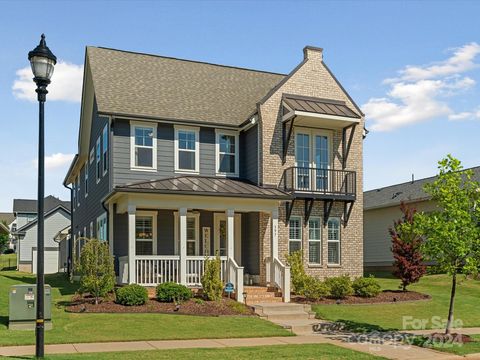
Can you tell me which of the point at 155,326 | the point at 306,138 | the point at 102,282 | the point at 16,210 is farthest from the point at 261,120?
the point at 16,210

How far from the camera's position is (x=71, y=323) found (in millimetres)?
14531

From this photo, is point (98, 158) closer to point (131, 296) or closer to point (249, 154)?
point (249, 154)

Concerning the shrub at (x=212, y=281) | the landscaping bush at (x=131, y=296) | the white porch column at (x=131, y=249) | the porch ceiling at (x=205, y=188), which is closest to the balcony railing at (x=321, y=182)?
the porch ceiling at (x=205, y=188)

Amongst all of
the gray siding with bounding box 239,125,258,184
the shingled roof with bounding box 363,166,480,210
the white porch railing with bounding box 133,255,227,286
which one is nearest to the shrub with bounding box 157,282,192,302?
the white porch railing with bounding box 133,255,227,286

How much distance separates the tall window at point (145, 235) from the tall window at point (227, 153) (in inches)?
140

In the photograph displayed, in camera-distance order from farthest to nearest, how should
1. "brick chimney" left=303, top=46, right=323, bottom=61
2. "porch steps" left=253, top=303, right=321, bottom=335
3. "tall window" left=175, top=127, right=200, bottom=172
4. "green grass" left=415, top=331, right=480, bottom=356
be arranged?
"brick chimney" left=303, top=46, right=323, bottom=61 → "tall window" left=175, top=127, right=200, bottom=172 → "porch steps" left=253, top=303, right=321, bottom=335 → "green grass" left=415, top=331, right=480, bottom=356

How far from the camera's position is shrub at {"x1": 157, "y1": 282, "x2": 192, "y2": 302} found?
1775 cm

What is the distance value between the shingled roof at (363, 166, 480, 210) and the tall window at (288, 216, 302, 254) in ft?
42.1

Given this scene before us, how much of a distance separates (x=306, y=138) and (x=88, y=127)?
1169 centimetres

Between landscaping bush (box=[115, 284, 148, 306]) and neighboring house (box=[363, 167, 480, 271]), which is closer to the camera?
landscaping bush (box=[115, 284, 148, 306])

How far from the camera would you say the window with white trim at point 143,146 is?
21547 millimetres

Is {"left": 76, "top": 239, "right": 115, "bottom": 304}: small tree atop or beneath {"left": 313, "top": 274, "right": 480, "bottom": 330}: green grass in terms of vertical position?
atop

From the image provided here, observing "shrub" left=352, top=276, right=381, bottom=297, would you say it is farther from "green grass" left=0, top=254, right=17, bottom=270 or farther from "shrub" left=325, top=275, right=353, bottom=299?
"green grass" left=0, top=254, right=17, bottom=270

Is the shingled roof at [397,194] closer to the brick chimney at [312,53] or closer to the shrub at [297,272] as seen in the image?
the brick chimney at [312,53]
